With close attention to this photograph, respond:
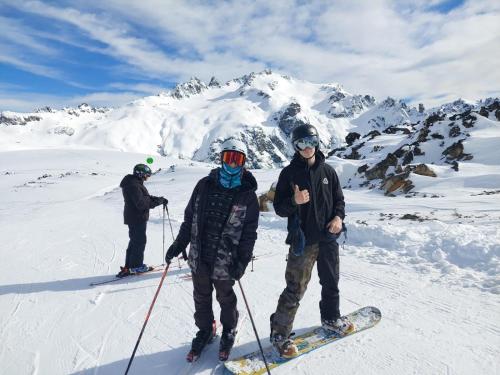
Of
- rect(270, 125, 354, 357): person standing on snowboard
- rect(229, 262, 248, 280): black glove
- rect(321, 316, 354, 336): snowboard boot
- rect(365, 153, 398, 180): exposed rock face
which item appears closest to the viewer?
rect(229, 262, 248, 280): black glove

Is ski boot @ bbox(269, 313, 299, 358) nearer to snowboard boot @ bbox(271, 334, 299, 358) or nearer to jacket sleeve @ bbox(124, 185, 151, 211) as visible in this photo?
snowboard boot @ bbox(271, 334, 299, 358)

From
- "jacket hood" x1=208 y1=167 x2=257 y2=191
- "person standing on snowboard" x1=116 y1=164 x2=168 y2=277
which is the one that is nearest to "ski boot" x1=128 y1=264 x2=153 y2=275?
"person standing on snowboard" x1=116 y1=164 x2=168 y2=277

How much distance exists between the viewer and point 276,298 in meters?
6.50

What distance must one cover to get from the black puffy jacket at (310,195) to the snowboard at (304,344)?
137 cm

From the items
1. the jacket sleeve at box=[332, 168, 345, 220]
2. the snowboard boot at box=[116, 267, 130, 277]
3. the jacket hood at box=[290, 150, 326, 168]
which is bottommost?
the snowboard boot at box=[116, 267, 130, 277]

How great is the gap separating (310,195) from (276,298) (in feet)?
9.41

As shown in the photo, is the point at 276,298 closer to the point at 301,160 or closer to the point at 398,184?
the point at 301,160

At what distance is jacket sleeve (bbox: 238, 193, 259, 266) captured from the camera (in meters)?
4.29

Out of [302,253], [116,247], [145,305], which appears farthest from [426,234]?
[116,247]

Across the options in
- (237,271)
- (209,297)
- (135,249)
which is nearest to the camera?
(237,271)

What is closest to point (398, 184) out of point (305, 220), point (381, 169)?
point (381, 169)

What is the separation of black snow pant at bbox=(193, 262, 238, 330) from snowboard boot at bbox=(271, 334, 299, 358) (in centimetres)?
57

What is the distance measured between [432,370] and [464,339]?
910 mm

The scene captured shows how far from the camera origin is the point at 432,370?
414 cm
